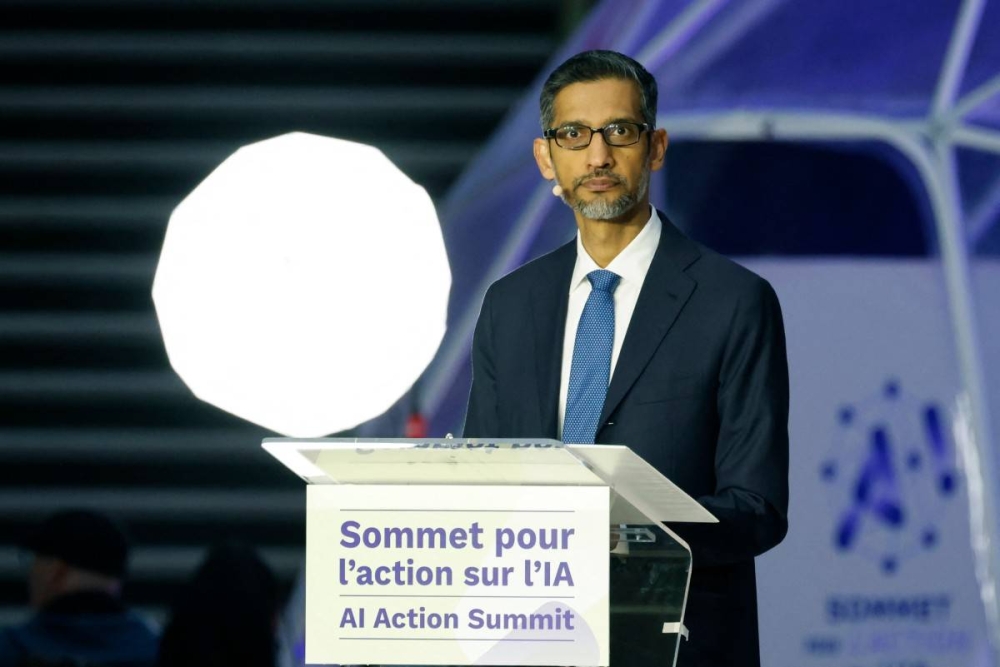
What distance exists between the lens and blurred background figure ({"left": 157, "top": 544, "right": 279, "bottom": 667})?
3.71 m

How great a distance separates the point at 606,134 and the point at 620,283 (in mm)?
248

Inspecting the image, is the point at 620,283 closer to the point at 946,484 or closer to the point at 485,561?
the point at 485,561

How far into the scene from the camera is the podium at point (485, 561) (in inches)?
82.8

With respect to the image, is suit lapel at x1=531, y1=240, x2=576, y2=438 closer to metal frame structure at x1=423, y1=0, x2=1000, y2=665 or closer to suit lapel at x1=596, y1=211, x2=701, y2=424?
suit lapel at x1=596, y1=211, x2=701, y2=424

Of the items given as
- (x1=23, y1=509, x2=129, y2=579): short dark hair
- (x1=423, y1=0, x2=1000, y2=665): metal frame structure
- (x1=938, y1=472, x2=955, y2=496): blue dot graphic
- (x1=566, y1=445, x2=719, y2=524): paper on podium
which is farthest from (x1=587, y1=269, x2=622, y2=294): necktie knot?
(x1=938, y1=472, x2=955, y2=496): blue dot graphic

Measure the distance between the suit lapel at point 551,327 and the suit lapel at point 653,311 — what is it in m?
0.09

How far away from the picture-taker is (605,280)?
2662 mm

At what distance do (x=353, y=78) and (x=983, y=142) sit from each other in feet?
12.2

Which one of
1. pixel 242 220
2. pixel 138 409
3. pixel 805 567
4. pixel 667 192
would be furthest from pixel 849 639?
pixel 138 409

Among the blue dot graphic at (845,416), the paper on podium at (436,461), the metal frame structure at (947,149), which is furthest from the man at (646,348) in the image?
the blue dot graphic at (845,416)

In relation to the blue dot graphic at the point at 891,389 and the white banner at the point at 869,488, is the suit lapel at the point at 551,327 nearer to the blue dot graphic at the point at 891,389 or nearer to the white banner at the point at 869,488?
the white banner at the point at 869,488

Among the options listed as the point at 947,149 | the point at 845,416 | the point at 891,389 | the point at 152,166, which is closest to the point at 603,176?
the point at 845,416

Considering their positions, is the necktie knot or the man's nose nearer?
the man's nose

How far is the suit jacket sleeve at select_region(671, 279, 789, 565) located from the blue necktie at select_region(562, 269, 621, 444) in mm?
181
